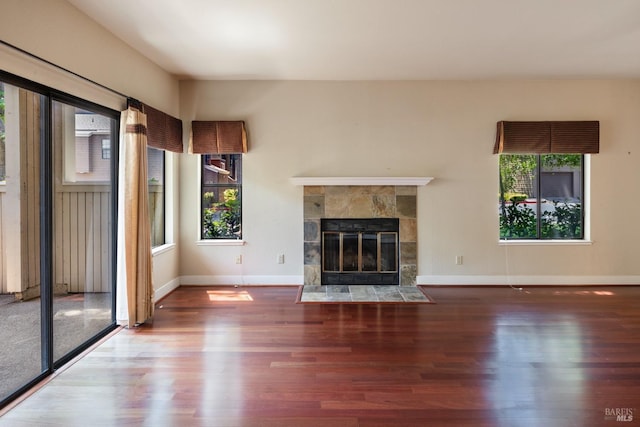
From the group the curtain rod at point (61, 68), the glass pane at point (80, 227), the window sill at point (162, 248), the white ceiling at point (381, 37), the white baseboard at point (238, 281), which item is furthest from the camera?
the white baseboard at point (238, 281)

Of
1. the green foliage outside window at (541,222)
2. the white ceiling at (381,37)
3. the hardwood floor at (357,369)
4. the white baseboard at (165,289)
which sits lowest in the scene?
the hardwood floor at (357,369)

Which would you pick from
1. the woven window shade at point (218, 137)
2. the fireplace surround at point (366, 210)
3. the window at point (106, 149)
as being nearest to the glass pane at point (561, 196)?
the fireplace surround at point (366, 210)

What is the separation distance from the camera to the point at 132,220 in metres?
3.25

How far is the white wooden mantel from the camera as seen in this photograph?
4566 millimetres

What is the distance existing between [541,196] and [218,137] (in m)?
4.34

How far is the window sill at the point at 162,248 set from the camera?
4103mm

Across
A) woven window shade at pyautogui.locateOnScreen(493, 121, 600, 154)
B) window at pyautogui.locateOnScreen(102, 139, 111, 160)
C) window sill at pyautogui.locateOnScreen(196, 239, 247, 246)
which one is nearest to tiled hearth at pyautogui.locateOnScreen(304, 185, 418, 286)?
window sill at pyautogui.locateOnScreen(196, 239, 247, 246)

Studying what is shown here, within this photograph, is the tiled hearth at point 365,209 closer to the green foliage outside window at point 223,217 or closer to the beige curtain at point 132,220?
the green foliage outside window at point 223,217

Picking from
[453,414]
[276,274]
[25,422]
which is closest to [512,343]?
[453,414]

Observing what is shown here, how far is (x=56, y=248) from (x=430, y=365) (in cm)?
288

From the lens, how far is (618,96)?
15.3 ft

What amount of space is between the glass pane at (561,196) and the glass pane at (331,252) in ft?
9.05

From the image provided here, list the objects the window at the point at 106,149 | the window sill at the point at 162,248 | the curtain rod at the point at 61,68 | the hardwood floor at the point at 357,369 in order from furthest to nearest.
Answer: the window sill at the point at 162,248, the window at the point at 106,149, the curtain rod at the point at 61,68, the hardwood floor at the point at 357,369

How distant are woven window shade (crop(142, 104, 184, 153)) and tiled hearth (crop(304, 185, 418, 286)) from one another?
1.72 metres
